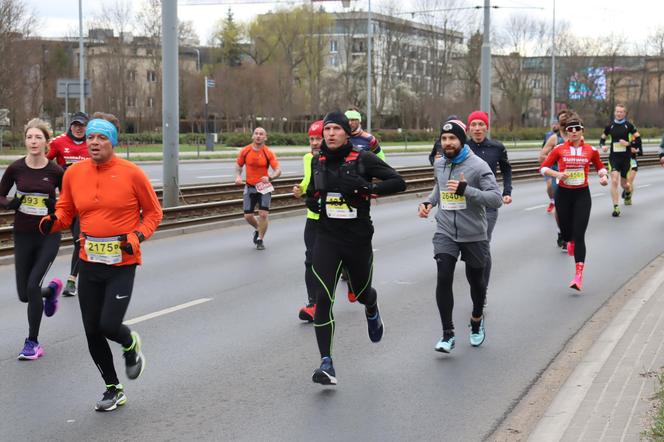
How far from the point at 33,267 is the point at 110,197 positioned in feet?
5.93

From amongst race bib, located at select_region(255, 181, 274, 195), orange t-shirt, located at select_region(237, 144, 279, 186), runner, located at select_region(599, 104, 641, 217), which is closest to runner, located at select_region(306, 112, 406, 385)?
race bib, located at select_region(255, 181, 274, 195)

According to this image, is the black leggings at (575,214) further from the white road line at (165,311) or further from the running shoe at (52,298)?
the running shoe at (52,298)

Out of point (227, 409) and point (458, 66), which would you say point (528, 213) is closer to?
point (227, 409)

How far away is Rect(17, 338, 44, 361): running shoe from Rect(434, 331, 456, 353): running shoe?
10.2 ft

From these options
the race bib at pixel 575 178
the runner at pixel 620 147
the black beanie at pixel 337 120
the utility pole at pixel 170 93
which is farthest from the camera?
the runner at pixel 620 147

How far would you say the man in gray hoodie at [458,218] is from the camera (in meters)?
7.36

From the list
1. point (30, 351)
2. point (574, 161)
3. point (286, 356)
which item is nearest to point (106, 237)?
point (30, 351)

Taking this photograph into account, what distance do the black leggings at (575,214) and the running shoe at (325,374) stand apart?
16.0ft

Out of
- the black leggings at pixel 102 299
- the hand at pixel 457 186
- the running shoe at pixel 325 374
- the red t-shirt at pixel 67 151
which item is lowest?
the running shoe at pixel 325 374

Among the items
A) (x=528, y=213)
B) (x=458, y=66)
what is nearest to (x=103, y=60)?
(x=458, y=66)

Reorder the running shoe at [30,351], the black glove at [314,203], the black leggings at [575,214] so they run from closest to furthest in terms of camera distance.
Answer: the black glove at [314,203]
the running shoe at [30,351]
the black leggings at [575,214]

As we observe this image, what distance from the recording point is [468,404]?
6.22 metres

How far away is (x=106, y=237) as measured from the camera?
5941 mm

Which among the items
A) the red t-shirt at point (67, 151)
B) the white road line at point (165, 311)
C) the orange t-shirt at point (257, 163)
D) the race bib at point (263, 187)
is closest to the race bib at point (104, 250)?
the white road line at point (165, 311)
